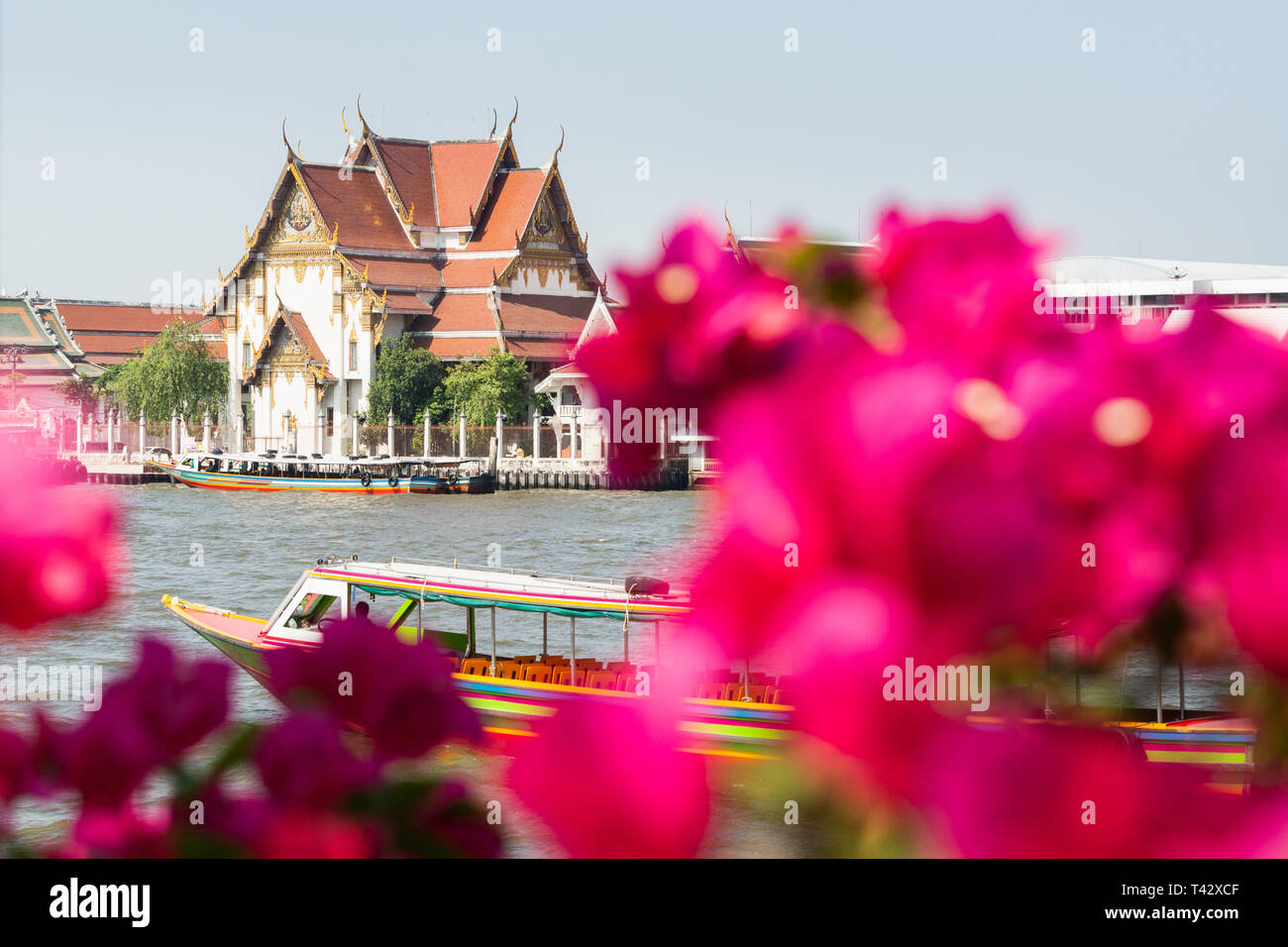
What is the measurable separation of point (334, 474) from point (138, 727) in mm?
40317

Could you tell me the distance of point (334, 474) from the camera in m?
40.1

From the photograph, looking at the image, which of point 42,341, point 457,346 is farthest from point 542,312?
point 42,341

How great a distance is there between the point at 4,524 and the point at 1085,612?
0.39 m

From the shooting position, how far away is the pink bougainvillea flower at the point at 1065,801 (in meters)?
0.40

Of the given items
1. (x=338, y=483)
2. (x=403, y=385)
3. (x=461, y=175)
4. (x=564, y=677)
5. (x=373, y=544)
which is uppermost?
(x=461, y=175)

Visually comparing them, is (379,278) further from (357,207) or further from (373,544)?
(373,544)

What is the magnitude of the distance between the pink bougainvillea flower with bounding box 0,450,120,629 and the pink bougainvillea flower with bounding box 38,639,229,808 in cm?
6

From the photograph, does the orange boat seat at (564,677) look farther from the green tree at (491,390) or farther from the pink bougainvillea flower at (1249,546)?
the green tree at (491,390)

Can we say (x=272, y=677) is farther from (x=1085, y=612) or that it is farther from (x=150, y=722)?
(x=1085, y=612)

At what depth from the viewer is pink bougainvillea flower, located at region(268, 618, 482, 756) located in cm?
61

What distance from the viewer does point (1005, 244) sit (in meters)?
0.60

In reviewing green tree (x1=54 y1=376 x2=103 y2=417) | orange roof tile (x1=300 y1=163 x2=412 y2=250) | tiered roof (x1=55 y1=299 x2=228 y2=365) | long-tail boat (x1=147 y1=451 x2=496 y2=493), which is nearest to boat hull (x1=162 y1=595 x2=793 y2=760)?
long-tail boat (x1=147 y1=451 x2=496 y2=493)

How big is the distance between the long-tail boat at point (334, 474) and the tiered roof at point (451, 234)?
4891 mm
